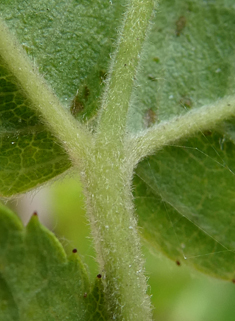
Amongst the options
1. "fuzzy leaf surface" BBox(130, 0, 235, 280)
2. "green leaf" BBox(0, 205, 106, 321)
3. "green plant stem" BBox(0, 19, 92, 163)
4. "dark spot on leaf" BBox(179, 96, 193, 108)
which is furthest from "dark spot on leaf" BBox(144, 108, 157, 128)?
"green leaf" BBox(0, 205, 106, 321)

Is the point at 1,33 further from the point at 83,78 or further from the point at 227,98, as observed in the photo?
the point at 227,98

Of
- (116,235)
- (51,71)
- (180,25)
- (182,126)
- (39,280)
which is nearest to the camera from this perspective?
(39,280)

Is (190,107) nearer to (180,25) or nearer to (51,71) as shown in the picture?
(180,25)

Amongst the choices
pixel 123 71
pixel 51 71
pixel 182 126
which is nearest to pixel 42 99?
pixel 51 71

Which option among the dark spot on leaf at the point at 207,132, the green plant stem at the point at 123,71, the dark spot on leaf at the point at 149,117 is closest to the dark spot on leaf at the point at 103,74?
the green plant stem at the point at 123,71

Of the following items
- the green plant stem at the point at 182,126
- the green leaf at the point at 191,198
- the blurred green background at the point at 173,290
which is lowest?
the blurred green background at the point at 173,290

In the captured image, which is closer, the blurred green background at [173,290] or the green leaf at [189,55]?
the green leaf at [189,55]

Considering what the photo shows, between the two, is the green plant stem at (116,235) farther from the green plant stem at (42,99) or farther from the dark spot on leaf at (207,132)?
the dark spot on leaf at (207,132)

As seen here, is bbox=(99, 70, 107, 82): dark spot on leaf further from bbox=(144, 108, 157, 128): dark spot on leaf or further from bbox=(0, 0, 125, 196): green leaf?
bbox=(144, 108, 157, 128): dark spot on leaf
